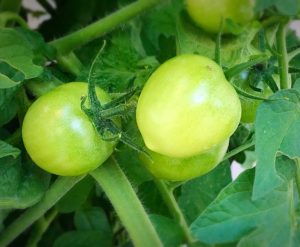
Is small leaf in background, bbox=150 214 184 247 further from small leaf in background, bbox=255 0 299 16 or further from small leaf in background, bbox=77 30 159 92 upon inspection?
small leaf in background, bbox=255 0 299 16

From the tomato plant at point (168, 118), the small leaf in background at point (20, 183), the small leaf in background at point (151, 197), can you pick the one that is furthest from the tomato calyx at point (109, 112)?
the small leaf in background at point (151, 197)

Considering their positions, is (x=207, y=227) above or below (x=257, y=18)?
below

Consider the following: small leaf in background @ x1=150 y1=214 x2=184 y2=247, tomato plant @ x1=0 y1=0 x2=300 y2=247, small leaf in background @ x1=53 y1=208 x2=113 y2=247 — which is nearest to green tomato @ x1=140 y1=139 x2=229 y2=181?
tomato plant @ x1=0 y1=0 x2=300 y2=247

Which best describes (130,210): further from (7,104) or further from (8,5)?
(8,5)

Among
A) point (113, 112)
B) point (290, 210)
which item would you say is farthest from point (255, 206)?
point (113, 112)

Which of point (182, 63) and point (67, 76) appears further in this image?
point (67, 76)

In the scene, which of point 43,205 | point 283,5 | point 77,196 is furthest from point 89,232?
point 283,5

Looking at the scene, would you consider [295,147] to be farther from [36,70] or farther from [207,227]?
[36,70]

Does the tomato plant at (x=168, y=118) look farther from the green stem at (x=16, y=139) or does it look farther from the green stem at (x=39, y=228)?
the green stem at (x=39, y=228)
